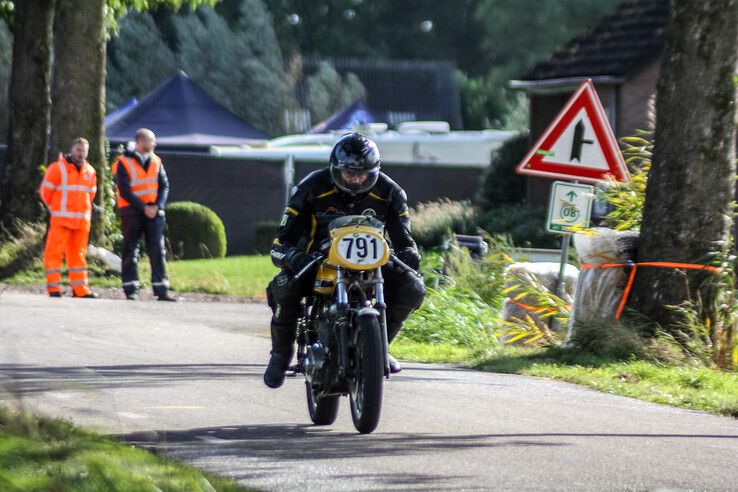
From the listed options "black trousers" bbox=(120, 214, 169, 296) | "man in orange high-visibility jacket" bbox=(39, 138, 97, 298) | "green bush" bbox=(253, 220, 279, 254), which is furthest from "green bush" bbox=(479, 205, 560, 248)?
"man in orange high-visibility jacket" bbox=(39, 138, 97, 298)

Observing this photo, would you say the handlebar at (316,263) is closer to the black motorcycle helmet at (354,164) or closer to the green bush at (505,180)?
the black motorcycle helmet at (354,164)

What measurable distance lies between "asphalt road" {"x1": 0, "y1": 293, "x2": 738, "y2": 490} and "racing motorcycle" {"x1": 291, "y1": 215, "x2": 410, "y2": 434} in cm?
21

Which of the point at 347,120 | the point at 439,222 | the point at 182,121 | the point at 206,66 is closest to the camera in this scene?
the point at 439,222

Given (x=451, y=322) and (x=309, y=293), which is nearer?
(x=309, y=293)

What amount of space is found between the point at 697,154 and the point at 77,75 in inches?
469

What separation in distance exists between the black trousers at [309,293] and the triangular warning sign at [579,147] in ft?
15.3

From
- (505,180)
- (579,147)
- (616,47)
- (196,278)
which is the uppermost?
(616,47)

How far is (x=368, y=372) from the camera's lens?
Result: 7465 millimetres

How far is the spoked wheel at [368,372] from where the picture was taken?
7469mm

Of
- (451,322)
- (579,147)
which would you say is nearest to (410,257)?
(579,147)

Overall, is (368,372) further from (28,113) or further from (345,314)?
(28,113)

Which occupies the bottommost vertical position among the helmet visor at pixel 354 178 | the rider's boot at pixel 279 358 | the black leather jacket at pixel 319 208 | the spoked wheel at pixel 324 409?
the spoked wheel at pixel 324 409

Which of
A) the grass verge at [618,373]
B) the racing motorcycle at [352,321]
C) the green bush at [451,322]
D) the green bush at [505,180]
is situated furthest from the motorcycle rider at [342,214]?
the green bush at [505,180]

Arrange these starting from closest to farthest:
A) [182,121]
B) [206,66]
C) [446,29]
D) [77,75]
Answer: [77,75] < [182,121] < [206,66] < [446,29]
